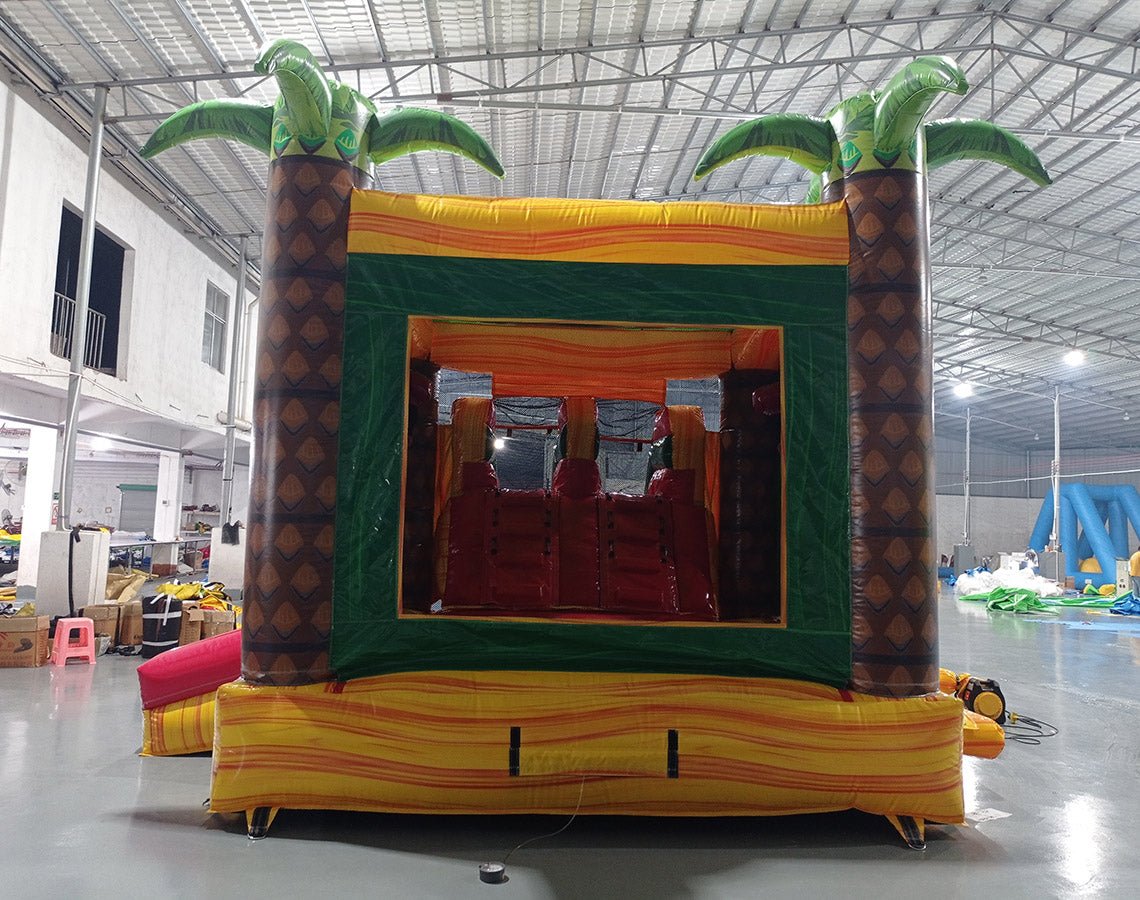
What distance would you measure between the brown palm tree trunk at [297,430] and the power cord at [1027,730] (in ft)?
12.8

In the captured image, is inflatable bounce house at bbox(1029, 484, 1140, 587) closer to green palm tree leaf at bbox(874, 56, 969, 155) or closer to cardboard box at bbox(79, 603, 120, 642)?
green palm tree leaf at bbox(874, 56, 969, 155)

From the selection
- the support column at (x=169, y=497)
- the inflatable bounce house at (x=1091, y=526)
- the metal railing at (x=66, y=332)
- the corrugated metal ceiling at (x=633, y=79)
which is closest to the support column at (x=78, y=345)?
the corrugated metal ceiling at (x=633, y=79)

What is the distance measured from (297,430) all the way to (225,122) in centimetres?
140

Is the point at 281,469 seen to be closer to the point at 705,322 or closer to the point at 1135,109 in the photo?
the point at 705,322

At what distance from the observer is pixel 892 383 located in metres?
3.12

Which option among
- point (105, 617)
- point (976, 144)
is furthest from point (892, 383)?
point (105, 617)

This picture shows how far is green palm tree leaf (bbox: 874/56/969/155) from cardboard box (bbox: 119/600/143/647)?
22.8 feet

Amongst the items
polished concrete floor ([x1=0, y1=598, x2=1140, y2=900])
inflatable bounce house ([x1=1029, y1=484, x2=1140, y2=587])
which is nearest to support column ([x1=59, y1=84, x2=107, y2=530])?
polished concrete floor ([x1=0, y1=598, x2=1140, y2=900])

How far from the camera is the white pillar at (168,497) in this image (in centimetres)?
1577

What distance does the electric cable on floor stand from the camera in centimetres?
252

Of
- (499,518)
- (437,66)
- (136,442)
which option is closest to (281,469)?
(499,518)

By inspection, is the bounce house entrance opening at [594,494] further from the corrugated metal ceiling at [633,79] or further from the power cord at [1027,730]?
the corrugated metal ceiling at [633,79]

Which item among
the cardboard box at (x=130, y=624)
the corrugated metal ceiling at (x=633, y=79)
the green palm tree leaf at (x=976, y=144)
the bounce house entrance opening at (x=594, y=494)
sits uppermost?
the corrugated metal ceiling at (x=633, y=79)

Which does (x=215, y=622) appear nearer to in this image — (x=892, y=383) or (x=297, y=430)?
(x=297, y=430)
